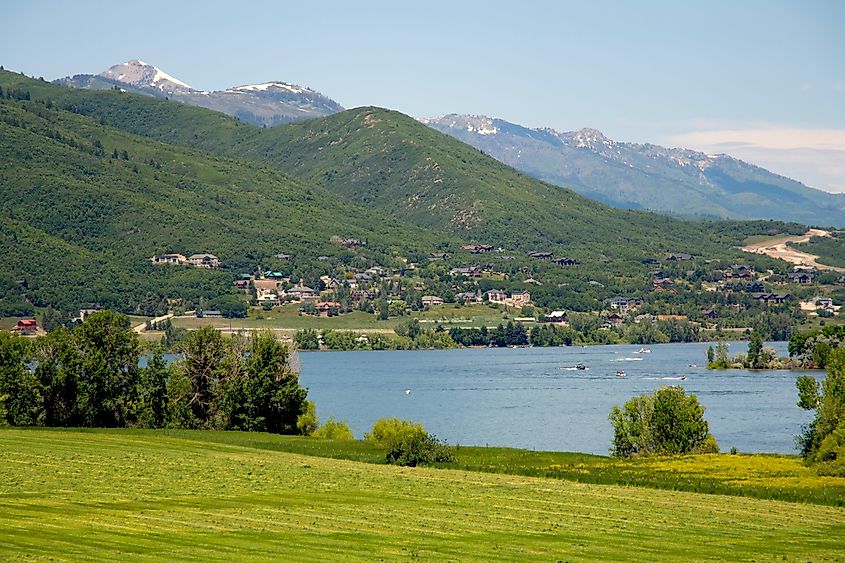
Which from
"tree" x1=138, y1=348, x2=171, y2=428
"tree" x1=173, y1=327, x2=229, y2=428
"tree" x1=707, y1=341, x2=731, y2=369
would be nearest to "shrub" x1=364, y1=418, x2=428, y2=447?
"tree" x1=173, y1=327, x2=229, y2=428

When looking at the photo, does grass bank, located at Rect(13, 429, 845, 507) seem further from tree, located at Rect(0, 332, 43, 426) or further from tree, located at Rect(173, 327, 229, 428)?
tree, located at Rect(173, 327, 229, 428)

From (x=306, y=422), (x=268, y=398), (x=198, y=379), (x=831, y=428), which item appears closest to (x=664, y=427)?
(x=831, y=428)

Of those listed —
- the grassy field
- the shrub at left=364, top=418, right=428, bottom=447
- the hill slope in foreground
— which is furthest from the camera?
the shrub at left=364, top=418, right=428, bottom=447

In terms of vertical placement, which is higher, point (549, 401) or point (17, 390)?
point (17, 390)

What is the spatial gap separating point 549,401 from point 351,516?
10229 centimetres

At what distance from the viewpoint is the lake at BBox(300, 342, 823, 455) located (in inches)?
4392

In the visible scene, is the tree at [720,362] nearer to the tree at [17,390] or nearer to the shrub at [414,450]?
the tree at [17,390]

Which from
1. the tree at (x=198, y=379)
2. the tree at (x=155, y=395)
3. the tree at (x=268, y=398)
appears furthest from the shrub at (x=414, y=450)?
the tree at (x=155, y=395)

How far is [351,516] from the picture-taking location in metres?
44.4

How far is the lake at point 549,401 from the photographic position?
11156 cm

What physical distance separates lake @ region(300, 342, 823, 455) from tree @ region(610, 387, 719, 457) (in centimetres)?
958

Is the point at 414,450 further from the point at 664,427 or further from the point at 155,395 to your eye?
the point at 155,395

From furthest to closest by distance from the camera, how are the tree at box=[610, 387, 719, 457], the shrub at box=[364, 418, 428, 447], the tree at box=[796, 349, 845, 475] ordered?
the tree at box=[610, 387, 719, 457] → the shrub at box=[364, 418, 428, 447] → the tree at box=[796, 349, 845, 475]

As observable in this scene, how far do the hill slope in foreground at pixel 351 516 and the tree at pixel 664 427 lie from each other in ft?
93.1
